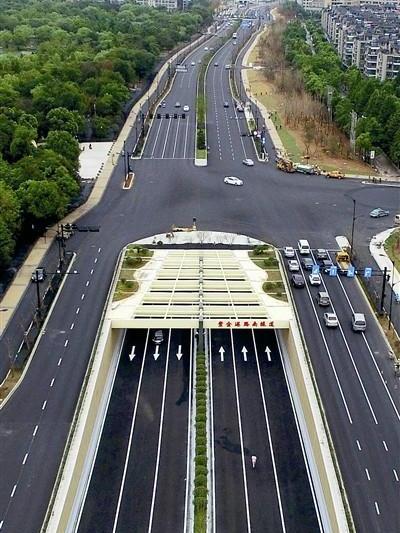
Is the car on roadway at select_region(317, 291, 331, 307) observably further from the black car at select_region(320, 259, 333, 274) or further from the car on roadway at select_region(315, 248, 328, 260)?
the car on roadway at select_region(315, 248, 328, 260)

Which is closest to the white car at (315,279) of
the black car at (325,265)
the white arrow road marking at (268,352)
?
the black car at (325,265)

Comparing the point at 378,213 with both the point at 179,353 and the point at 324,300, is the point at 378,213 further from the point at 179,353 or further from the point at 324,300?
the point at 179,353

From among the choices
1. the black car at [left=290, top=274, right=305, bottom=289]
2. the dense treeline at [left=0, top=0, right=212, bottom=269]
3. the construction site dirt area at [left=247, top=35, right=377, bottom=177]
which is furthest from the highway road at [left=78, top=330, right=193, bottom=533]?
the construction site dirt area at [left=247, top=35, right=377, bottom=177]

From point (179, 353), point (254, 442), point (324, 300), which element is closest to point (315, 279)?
point (324, 300)

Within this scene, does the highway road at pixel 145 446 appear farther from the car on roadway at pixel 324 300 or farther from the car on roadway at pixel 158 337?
the car on roadway at pixel 324 300

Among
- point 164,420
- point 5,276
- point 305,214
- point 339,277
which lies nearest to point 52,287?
point 5,276
